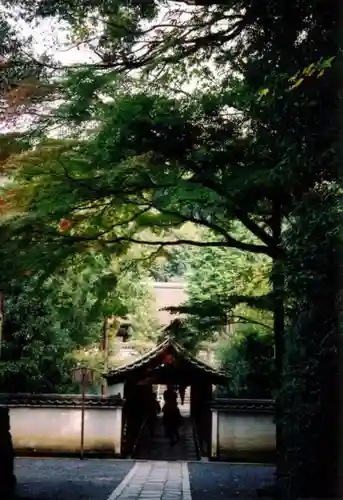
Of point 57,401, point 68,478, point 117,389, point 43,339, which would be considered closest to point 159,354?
point 117,389

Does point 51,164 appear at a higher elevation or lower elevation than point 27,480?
higher

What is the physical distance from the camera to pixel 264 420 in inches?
687

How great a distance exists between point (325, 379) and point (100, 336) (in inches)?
687

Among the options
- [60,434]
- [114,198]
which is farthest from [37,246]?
[60,434]

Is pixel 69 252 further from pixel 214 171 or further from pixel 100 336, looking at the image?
pixel 100 336

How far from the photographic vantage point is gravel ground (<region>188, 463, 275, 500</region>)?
10.7m

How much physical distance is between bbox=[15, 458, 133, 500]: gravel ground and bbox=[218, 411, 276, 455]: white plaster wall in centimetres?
285

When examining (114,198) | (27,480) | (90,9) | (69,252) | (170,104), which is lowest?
(27,480)

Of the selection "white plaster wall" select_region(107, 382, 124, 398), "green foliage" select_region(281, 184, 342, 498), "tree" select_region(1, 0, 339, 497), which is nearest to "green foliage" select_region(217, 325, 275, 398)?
"white plaster wall" select_region(107, 382, 124, 398)

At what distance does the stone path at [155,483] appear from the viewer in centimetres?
974

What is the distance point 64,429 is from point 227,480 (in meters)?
6.03

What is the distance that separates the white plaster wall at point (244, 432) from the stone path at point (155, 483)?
1.73 metres

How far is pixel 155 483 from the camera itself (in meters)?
11.6

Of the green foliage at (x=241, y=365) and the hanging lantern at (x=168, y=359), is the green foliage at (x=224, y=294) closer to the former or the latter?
the green foliage at (x=241, y=365)
